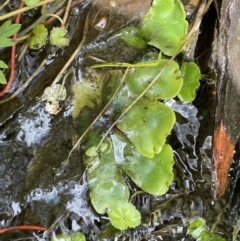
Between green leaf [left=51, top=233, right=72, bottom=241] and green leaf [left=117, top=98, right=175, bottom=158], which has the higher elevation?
green leaf [left=117, top=98, right=175, bottom=158]

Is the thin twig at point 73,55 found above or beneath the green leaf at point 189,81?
above

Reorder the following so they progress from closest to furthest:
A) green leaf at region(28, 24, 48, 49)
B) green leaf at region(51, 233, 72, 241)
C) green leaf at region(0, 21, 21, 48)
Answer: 1. green leaf at region(0, 21, 21, 48)
2. green leaf at region(51, 233, 72, 241)
3. green leaf at region(28, 24, 48, 49)

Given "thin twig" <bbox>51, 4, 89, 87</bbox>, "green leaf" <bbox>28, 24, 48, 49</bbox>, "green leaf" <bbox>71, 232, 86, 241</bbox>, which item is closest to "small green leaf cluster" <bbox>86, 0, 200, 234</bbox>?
"green leaf" <bbox>71, 232, 86, 241</bbox>

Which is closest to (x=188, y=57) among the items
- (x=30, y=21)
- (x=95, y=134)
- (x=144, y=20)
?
(x=144, y=20)

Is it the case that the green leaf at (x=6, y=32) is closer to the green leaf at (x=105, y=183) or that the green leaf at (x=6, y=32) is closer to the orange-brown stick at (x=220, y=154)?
the green leaf at (x=105, y=183)

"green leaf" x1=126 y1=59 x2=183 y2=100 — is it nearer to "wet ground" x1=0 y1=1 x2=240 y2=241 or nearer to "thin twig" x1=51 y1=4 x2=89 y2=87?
"wet ground" x1=0 y1=1 x2=240 y2=241

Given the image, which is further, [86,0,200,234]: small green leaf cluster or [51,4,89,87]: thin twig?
[51,4,89,87]: thin twig

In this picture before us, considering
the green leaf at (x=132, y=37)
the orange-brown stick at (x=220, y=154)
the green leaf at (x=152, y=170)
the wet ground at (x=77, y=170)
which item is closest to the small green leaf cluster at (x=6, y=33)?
the wet ground at (x=77, y=170)

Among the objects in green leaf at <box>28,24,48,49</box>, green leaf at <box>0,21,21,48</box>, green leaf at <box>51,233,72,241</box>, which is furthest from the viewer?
green leaf at <box>28,24,48,49</box>
